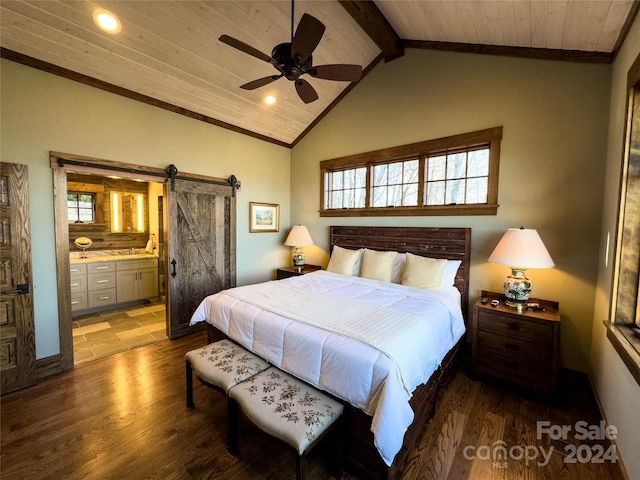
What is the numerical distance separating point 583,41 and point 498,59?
73 centimetres

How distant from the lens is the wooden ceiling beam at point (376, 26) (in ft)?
8.61

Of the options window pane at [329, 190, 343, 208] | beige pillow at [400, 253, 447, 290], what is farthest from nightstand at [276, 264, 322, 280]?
beige pillow at [400, 253, 447, 290]

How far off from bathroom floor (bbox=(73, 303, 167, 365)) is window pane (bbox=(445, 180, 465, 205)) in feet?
13.4

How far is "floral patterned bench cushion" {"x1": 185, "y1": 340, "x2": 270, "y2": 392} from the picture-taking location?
185 centimetres

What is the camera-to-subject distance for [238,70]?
3213 millimetres

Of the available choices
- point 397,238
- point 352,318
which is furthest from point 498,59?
point 352,318

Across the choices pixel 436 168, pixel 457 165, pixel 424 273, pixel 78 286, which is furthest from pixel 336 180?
pixel 78 286

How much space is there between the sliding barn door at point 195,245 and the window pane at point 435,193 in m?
2.82

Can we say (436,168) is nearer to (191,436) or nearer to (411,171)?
(411,171)

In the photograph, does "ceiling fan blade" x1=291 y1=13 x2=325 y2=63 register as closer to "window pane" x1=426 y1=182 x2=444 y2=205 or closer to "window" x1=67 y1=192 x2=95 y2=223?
"window pane" x1=426 y1=182 x2=444 y2=205

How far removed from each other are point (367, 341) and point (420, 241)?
6.94 ft

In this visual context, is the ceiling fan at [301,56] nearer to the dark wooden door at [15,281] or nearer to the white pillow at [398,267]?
the white pillow at [398,267]

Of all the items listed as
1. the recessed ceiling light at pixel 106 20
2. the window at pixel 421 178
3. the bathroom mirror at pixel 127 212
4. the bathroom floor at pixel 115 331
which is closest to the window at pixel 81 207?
the bathroom mirror at pixel 127 212

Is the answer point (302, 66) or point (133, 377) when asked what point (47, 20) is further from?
point (133, 377)
